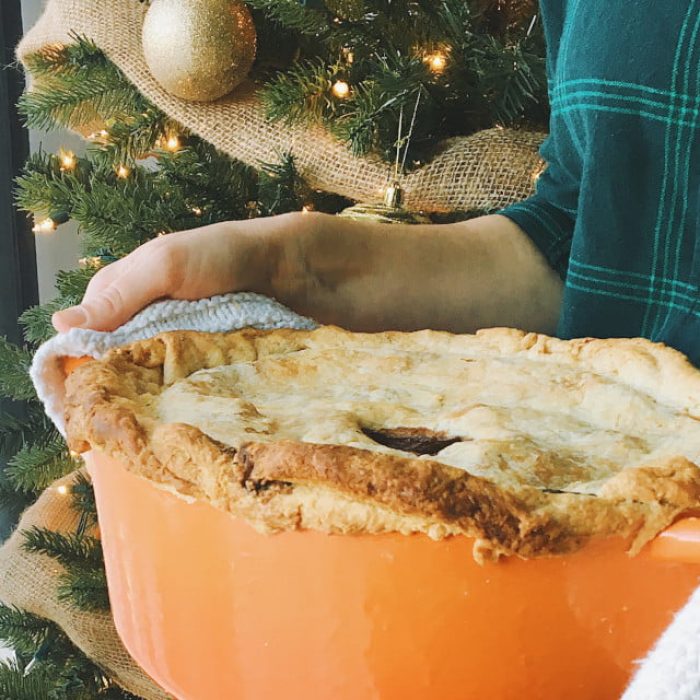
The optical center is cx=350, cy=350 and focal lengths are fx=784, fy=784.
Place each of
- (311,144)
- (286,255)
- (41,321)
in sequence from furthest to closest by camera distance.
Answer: (41,321) < (311,144) < (286,255)

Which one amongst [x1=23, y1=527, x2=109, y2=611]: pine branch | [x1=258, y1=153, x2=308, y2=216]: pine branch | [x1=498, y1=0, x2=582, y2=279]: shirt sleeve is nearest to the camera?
[x1=498, y1=0, x2=582, y2=279]: shirt sleeve

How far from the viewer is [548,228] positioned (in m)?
0.85

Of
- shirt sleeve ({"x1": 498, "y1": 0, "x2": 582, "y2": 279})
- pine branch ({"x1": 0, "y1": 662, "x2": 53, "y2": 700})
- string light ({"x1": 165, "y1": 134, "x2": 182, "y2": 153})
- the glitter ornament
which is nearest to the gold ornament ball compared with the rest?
string light ({"x1": 165, "y1": 134, "x2": 182, "y2": 153})

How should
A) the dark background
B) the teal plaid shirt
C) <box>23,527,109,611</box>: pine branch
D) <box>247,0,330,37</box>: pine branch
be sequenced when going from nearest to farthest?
the teal plaid shirt
<box>247,0,330,37</box>: pine branch
<box>23,527,109,611</box>: pine branch
the dark background

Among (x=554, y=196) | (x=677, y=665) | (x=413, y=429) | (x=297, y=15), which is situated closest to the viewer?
(x=677, y=665)

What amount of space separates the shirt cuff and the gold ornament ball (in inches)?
17.8

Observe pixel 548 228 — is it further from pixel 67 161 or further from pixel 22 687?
pixel 22 687

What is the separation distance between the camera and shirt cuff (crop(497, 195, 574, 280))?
33.4 inches

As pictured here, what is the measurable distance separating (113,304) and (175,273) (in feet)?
0.17

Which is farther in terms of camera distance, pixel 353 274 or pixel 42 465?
pixel 42 465

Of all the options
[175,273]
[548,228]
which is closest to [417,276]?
[548,228]

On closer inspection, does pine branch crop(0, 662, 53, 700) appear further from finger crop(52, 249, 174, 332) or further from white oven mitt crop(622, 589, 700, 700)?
white oven mitt crop(622, 589, 700, 700)

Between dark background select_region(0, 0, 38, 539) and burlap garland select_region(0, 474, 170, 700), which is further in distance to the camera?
dark background select_region(0, 0, 38, 539)

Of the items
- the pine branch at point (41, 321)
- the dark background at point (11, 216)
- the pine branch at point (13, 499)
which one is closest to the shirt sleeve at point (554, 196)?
the pine branch at point (41, 321)
